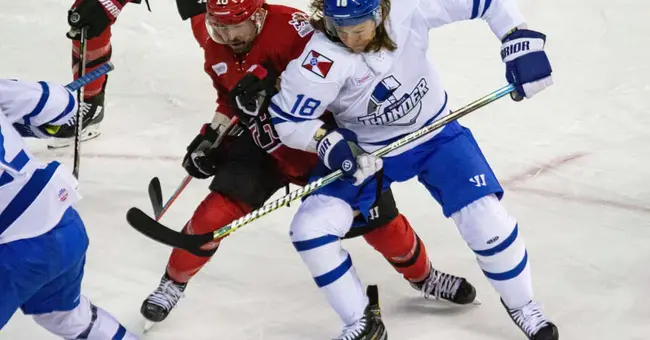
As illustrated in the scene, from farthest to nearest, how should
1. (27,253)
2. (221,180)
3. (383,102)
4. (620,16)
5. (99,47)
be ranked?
(620,16), (99,47), (221,180), (383,102), (27,253)

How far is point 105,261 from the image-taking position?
3217 millimetres

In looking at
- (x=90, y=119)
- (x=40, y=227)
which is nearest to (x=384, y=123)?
(x=40, y=227)

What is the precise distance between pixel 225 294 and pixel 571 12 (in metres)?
2.75

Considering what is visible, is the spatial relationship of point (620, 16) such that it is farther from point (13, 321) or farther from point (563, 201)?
point (13, 321)

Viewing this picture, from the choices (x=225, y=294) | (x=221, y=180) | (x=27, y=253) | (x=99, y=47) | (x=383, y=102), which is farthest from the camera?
(x=99, y=47)

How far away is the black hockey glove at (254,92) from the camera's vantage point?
2.54 meters

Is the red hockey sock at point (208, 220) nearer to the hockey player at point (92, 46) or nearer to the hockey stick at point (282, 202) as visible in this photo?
the hockey stick at point (282, 202)

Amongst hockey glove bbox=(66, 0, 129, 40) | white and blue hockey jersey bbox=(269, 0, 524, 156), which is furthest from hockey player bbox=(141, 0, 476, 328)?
hockey glove bbox=(66, 0, 129, 40)

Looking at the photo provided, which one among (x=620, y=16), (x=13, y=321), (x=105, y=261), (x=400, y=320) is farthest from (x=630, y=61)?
(x=13, y=321)

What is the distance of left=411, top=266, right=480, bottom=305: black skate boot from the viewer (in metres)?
2.88

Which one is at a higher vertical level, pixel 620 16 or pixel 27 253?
pixel 27 253

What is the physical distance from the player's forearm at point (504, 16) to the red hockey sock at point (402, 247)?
1.97ft

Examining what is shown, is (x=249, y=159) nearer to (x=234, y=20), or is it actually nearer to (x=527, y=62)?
(x=234, y=20)

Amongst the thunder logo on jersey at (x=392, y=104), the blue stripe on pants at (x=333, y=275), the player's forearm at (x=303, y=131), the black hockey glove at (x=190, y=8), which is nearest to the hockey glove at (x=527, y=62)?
the thunder logo on jersey at (x=392, y=104)
